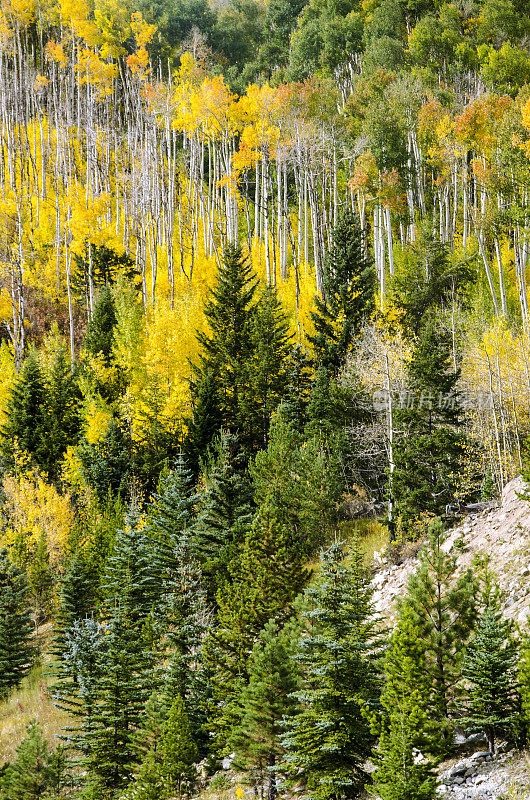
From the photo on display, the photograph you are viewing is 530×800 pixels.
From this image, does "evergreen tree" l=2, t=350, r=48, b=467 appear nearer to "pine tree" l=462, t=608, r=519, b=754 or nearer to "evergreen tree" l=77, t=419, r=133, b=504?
"evergreen tree" l=77, t=419, r=133, b=504

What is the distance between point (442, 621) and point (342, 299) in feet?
71.7

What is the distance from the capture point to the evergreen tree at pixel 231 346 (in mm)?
33344

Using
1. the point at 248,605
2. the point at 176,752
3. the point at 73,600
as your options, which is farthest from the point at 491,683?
the point at 73,600

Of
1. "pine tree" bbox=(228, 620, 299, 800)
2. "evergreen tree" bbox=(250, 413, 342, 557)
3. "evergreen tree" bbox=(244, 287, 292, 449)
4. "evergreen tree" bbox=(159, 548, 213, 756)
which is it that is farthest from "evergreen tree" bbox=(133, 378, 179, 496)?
"pine tree" bbox=(228, 620, 299, 800)

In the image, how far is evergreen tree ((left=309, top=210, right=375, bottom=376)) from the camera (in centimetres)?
3195

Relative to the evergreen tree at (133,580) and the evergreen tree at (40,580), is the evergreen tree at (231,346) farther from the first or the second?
the evergreen tree at (133,580)

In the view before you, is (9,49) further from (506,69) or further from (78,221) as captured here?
(506,69)

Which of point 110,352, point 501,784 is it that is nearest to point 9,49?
point 110,352

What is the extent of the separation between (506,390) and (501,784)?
16.9m

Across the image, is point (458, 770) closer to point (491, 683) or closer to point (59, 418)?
point (491, 683)

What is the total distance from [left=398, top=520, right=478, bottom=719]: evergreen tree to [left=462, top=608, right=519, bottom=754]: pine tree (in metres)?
0.49

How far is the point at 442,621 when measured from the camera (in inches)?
513

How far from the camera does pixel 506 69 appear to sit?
4378cm

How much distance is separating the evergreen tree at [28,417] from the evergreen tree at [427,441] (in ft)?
67.5
